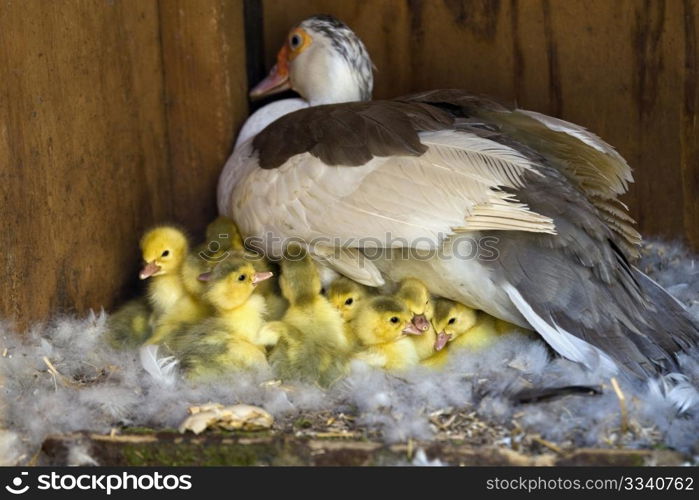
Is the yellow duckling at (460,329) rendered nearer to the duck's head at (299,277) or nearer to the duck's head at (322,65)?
the duck's head at (299,277)

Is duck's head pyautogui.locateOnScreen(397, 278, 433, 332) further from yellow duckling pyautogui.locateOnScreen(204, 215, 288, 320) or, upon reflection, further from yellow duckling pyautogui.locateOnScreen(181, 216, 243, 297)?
yellow duckling pyautogui.locateOnScreen(181, 216, 243, 297)

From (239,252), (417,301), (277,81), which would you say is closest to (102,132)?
(239,252)

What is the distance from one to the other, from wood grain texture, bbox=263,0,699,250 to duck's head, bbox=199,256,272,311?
3.88 ft

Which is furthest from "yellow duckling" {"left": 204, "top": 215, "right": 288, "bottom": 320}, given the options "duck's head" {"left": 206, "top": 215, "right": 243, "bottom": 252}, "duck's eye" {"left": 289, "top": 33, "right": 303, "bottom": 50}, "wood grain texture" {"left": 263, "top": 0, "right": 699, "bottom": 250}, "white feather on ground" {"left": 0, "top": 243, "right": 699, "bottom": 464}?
"wood grain texture" {"left": 263, "top": 0, "right": 699, "bottom": 250}

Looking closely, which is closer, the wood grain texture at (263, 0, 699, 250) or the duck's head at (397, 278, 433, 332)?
the duck's head at (397, 278, 433, 332)

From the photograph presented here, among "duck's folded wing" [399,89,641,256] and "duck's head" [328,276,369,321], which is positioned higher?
"duck's folded wing" [399,89,641,256]

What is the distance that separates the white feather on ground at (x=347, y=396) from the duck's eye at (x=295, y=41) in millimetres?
1324

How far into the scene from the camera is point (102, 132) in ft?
10.0

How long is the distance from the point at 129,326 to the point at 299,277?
537 millimetres

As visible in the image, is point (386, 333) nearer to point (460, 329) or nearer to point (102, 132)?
point (460, 329)

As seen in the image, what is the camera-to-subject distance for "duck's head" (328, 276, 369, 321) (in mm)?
2920

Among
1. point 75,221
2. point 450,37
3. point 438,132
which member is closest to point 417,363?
point 438,132

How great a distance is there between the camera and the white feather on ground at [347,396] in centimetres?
224

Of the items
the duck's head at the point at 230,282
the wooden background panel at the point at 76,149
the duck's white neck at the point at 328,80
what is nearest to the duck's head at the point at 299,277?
the duck's head at the point at 230,282
